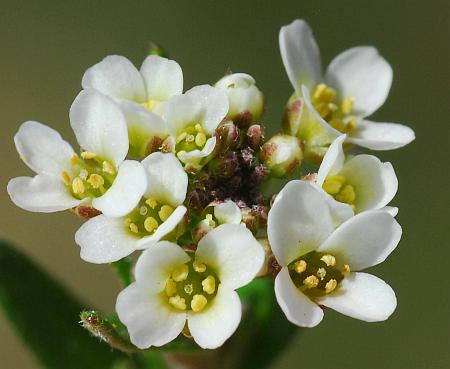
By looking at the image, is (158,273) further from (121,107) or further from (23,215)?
(23,215)

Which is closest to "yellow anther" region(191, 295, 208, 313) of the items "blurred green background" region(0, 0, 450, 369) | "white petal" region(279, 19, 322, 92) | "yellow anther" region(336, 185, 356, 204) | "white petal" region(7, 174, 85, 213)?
"white petal" region(7, 174, 85, 213)

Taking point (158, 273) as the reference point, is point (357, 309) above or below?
below

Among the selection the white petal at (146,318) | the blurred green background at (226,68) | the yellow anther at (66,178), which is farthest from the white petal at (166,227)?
the blurred green background at (226,68)

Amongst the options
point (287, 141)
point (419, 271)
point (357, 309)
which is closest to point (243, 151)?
point (287, 141)

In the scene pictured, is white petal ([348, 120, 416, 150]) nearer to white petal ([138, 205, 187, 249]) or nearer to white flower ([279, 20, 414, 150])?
white flower ([279, 20, 414, 150])

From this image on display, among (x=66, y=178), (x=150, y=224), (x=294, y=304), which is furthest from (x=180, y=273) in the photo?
(x=66, y=178)

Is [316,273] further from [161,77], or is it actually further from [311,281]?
[161,77]
